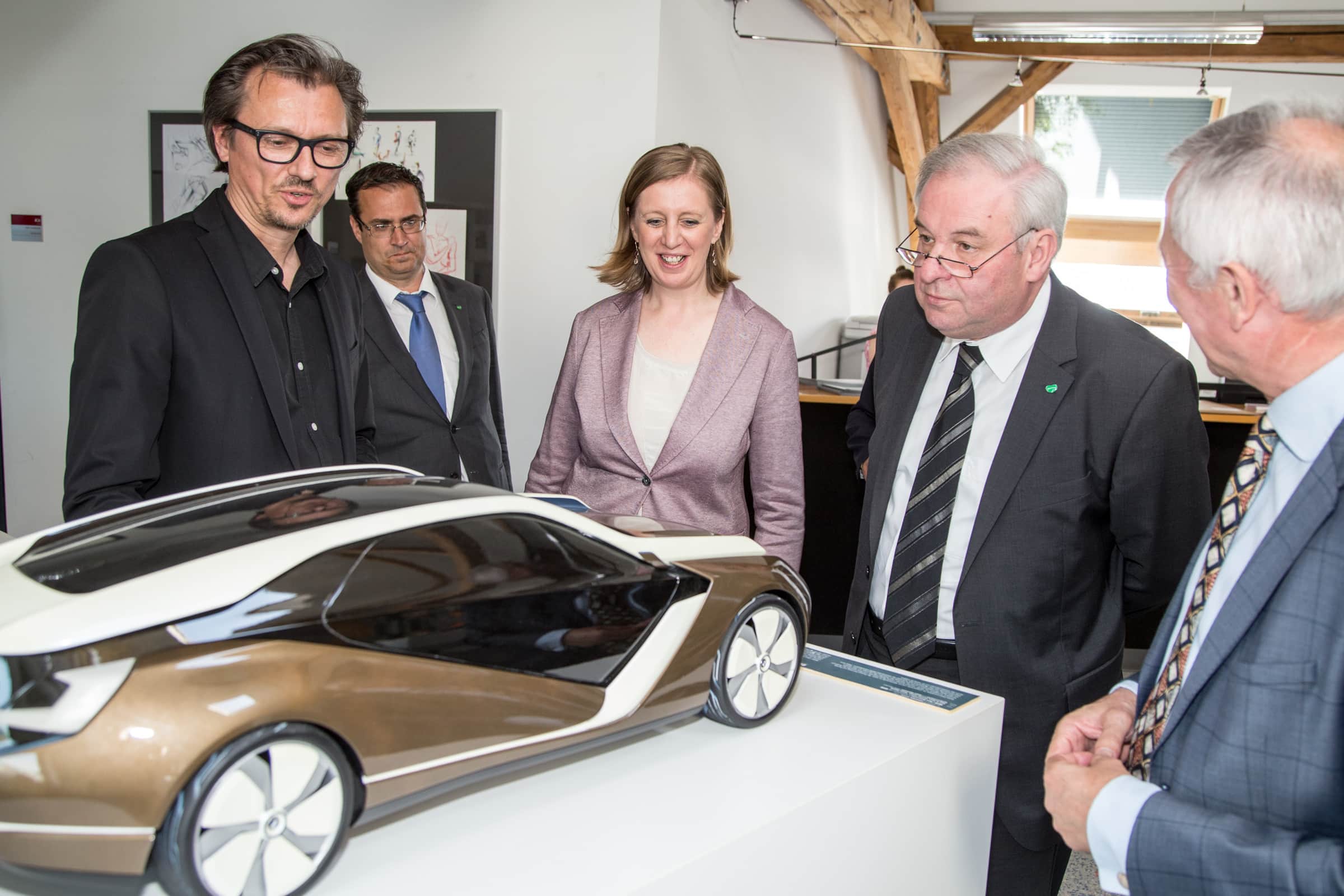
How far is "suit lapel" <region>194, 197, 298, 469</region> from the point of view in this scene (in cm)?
148

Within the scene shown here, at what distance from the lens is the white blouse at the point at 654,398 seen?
2115 millimetres

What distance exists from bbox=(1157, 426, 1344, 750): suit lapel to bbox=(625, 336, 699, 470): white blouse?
4.07ft

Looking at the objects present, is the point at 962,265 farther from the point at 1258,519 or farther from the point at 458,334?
the point at 458,334

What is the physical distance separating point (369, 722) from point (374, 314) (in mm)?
2167

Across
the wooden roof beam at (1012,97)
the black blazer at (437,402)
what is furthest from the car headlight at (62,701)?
the wooden roof beam at (1012,97)

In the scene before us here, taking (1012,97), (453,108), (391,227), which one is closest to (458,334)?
(391,227)

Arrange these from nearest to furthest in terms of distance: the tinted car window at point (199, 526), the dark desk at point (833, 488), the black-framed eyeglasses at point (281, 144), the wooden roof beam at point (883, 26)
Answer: the tinted car window at point (199, 526), the black-framed eyeglasses at point (281, 144), the dark desk at point (833, 488), the wooden roof beam at point (883, 26)

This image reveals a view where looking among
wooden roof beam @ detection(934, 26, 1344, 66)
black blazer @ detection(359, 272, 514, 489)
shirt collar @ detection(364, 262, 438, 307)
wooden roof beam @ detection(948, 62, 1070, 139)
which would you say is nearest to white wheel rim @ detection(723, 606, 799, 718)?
black blazer @ detection(359, 272, 514, 489)

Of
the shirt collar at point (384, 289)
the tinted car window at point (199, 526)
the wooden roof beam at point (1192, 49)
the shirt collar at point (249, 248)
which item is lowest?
the tinted car window at point (199, 526)

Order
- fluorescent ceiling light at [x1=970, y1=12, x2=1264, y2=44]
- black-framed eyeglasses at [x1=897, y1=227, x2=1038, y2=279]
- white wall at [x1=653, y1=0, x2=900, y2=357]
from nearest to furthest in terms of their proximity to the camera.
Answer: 1. black-framed eyeglasses at [x1=897, y1=227, x2=1038, y2=279]
2. white wall at [x1=653, y1=0, x2=900, y2=357]
3. fluorescent ceiling light at [x1=970, y1=12, x2=1264, y2=44]

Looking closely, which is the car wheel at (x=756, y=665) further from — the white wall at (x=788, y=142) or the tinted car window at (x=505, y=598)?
the white wall at (x=788, y=142)

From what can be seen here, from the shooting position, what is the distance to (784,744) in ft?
4.05

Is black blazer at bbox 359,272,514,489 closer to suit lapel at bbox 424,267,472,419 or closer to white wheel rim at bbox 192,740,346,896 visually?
suit lapel at bbox 424,267,472,419

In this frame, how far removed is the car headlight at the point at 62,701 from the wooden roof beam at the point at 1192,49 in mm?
7746
